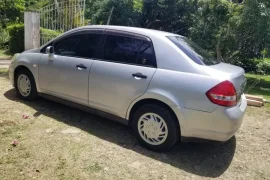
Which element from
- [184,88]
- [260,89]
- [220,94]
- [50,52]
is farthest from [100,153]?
[260,89]

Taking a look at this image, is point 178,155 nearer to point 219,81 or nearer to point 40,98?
point 219,81

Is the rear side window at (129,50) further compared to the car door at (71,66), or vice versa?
the car door at (71,66)

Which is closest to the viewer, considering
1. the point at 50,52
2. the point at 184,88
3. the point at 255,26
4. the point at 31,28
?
the point at 184,88

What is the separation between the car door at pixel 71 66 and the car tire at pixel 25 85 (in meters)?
0.30

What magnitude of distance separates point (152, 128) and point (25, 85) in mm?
2829

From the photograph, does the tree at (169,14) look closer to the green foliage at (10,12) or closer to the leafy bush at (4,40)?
the green foliage at (10,12)

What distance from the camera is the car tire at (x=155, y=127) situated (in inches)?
146

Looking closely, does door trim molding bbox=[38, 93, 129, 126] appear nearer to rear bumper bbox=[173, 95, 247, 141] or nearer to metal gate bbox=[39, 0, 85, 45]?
rear bumper bbox=[173, 95, 247, 141]

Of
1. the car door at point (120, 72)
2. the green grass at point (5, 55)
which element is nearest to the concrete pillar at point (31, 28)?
the green grass at point (5, 55)

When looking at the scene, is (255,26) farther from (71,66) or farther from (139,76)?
(71,66)

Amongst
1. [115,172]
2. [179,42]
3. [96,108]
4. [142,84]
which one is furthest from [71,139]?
[179,42]

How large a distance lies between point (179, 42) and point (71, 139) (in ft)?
7.03

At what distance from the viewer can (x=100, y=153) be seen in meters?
3.77

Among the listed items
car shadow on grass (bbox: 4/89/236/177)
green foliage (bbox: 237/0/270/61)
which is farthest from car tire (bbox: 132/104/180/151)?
green foliage (bbox: 237/0/270/61)
